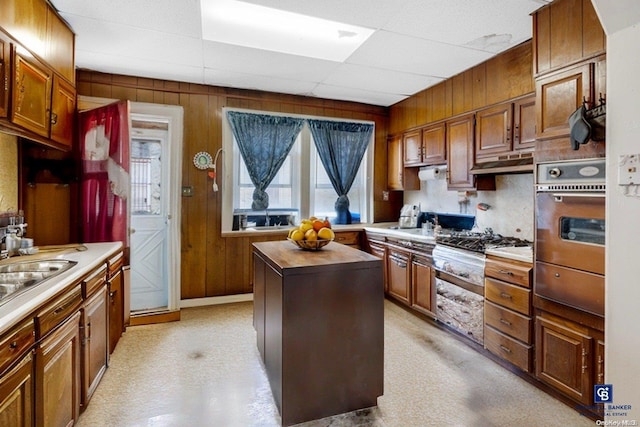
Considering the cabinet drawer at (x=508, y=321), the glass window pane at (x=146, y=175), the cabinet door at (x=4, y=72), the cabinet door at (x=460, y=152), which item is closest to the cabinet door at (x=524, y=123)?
the cabinet door at (x=460, y=152)

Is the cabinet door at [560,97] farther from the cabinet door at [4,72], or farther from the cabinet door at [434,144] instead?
the cabinet door at [4,72]

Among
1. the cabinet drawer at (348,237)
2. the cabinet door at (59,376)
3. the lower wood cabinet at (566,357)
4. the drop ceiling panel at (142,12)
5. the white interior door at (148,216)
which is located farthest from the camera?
the cabinet drawer at (348,237)

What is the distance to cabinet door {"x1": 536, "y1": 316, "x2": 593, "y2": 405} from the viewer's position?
1967 mm

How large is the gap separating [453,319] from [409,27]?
2.57 m

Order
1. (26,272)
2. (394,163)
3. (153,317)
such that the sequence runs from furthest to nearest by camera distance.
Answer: (394,163)
(153,317)
(26,272)

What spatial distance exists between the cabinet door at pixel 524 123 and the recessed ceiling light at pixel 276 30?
4.73 feet

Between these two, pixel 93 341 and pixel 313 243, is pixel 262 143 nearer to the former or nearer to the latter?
pixel 313 243

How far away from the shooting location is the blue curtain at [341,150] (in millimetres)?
4527

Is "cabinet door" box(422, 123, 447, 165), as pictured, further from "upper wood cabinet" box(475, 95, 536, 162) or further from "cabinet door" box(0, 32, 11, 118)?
"cabinet door" box(0, 32, 11, 118)

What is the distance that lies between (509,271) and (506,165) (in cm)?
99

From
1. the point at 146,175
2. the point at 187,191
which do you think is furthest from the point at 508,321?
the point at 146,175

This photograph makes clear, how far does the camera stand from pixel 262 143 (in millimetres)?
4191

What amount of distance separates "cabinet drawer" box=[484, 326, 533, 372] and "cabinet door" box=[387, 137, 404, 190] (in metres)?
2.44

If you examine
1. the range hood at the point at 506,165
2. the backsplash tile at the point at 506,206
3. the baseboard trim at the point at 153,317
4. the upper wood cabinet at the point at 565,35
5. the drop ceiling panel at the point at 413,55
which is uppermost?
the drop ceiling panel at the point at 413,55
